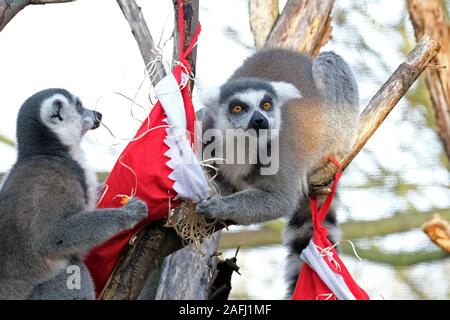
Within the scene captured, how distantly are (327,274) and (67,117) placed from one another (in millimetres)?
1430

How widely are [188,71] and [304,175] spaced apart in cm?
103

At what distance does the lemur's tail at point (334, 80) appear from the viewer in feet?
15.7

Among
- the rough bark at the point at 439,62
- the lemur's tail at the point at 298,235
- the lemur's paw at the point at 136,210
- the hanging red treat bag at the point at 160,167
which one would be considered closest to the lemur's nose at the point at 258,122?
A: the hanging red treat bag at the point at 160,167

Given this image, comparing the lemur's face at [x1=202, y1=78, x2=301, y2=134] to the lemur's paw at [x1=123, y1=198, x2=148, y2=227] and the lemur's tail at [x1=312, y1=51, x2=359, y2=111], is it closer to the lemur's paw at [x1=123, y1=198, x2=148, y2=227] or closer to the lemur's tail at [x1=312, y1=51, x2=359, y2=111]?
the lemur's tail at [x1=312, y1=51, x2=359, y2=111]

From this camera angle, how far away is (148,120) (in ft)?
12.0

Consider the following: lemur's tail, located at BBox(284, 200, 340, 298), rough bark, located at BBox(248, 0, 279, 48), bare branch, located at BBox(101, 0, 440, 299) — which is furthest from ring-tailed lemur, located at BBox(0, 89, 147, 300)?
rough bark, located at BBox(248, 0, 279, 48)

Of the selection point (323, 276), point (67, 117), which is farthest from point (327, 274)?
point (67, 117)

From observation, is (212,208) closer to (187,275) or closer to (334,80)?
(187,275)

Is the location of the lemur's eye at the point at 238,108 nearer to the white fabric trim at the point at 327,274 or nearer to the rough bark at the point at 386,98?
the rough bark at the point at 386,98

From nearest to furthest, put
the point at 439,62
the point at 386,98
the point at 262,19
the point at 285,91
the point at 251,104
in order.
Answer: the point at 251,104
the point at 285,91
the point at 386,98
the point at 262,19
the point at 439,62

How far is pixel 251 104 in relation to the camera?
4.22 m

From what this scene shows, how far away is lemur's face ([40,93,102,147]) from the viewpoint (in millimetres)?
3736
